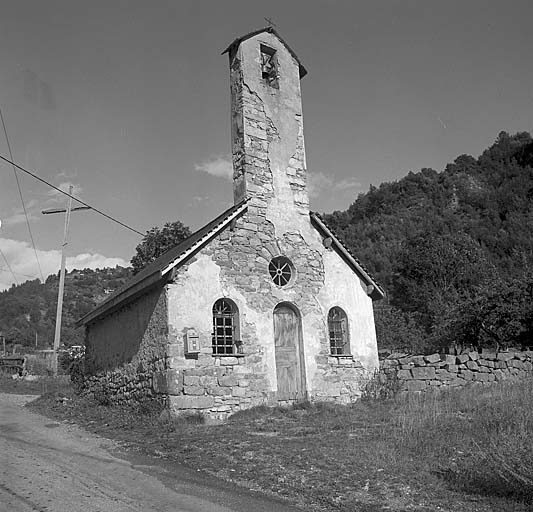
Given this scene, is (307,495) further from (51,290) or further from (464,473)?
(51,290)

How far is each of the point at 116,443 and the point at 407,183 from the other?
54783 millimetres

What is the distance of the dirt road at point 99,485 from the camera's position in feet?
19.9

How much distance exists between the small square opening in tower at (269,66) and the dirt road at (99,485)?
11.4 m

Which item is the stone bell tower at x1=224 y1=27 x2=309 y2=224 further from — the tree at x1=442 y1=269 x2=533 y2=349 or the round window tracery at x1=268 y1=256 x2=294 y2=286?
the tree at x1=442 y1=269 x2=533 y2=349

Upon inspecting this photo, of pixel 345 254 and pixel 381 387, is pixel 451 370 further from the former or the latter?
pixel 345 254

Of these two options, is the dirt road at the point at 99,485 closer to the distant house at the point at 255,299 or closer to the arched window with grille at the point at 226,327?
the distant house at the point at 255,299

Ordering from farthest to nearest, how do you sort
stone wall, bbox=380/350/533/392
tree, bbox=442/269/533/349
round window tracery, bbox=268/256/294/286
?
tree, bbox=442/269/533/349
stone wall, bbox=380/350/533/392
round window tracery, bbox=268/256/294/286

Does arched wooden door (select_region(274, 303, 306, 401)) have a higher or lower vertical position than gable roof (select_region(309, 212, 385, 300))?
lower

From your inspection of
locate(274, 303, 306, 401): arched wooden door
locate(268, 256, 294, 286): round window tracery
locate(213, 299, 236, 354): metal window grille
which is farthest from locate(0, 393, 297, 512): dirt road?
locate(268, 256, 294, 286): round window tracery

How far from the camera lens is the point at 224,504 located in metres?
6.18

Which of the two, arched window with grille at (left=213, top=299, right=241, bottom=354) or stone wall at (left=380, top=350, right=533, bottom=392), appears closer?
arched window with grille at (left=213, top=299, right=241, bottom=354)

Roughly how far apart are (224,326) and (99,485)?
22.9ft

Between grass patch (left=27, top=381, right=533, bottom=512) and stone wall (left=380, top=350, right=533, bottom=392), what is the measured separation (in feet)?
4.69

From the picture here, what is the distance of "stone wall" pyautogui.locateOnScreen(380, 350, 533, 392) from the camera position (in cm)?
1576
